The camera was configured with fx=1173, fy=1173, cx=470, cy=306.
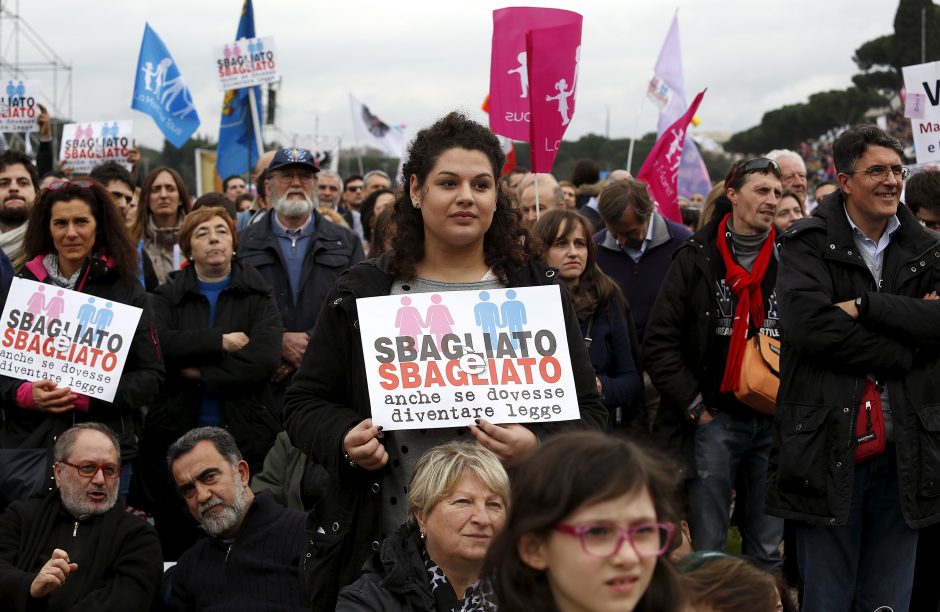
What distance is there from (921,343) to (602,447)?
2959 mm

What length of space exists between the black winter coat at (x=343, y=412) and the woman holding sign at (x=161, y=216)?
4.52 metres

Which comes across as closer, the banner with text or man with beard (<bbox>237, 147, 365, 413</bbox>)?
man with beard (<bbox>237, 147, 365, 413</bbox>)

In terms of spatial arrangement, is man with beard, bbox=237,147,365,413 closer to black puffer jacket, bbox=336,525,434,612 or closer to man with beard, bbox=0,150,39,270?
man with beard, bbox=0,150,39,270

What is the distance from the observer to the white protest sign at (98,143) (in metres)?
11.0

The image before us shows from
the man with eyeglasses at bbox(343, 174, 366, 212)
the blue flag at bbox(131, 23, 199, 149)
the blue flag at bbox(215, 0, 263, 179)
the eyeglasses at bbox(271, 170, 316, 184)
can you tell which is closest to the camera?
the eyeglasses at bbox(271, 170, 316, 184)

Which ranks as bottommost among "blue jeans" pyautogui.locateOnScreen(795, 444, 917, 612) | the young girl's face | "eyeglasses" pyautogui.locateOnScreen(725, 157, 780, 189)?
"blue jeans" pyautogui.locateOnScreen(795, 444, 917, 612)

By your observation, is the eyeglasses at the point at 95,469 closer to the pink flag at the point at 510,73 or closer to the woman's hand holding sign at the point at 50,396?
the woman's hand holding sign at the point at 50,396

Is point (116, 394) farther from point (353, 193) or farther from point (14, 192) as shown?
point (353, 193)

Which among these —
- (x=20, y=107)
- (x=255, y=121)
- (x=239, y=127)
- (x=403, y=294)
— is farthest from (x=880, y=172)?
(x=239, y=127)

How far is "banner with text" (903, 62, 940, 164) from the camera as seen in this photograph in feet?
24.5

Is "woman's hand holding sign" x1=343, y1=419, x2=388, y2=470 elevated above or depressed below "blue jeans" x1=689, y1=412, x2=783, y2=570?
above

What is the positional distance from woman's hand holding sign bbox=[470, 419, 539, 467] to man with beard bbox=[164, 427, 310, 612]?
2.15m

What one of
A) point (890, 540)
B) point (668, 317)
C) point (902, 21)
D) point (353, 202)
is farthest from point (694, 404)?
point (902, 21)

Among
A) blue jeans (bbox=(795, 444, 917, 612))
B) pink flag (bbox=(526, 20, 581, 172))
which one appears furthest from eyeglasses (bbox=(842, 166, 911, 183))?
pink flag (bbox=(526, 20, 581, 172))
